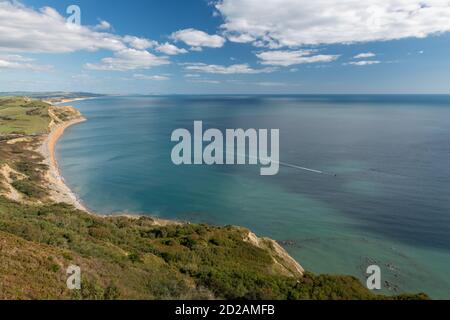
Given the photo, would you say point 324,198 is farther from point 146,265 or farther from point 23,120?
point 23,120

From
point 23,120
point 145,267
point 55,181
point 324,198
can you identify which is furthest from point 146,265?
point 23,120

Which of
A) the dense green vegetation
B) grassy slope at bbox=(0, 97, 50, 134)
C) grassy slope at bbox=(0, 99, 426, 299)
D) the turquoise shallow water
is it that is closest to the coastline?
the turquoise shallow water

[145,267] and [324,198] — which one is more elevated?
[145,267]

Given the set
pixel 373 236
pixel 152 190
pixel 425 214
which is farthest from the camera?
pixel 152 190

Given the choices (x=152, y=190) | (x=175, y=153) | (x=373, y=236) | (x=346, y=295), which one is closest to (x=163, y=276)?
(x=346, y=295)

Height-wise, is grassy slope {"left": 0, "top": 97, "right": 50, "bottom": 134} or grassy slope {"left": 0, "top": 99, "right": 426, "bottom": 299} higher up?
grassy slope {"left": 0, "top": 97, "right": 50, "bottom": 134}

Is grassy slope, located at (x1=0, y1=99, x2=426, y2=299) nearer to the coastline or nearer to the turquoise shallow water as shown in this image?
the turquoise shallow water

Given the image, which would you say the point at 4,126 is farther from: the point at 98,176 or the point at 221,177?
the point at 221,177

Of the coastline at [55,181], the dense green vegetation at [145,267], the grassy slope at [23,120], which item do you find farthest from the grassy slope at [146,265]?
the grassy slope at [23,120]
